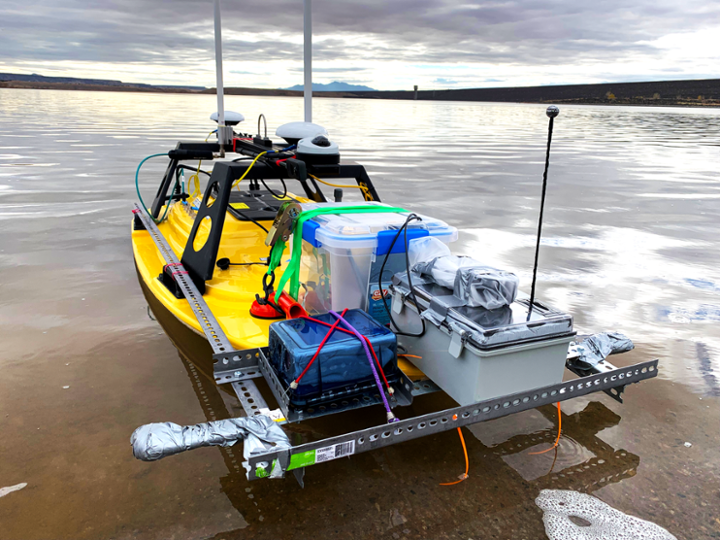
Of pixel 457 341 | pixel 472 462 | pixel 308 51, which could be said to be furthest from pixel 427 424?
pixel 308 51

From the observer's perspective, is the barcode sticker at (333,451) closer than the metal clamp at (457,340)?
Yes

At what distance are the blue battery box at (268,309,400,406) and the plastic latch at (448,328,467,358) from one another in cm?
26

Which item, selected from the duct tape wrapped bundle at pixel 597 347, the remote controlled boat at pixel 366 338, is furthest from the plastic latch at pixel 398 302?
the duct tape wrapped bundle at pixel 597 347

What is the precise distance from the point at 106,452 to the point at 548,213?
675 centimetres

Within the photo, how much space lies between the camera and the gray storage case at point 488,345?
1995 mm

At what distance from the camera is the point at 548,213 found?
7562 mm

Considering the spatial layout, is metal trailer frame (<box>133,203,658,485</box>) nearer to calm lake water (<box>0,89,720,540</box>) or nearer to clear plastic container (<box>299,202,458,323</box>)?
calm lake water (<box>0,89,720,540</box>)

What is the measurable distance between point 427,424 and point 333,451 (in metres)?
0.37

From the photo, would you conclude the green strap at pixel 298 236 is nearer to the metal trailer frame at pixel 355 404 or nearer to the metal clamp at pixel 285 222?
the metal clamp at pixel 285 222

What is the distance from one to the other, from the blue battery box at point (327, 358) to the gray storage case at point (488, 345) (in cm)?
20

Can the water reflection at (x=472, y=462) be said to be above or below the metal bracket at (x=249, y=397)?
below

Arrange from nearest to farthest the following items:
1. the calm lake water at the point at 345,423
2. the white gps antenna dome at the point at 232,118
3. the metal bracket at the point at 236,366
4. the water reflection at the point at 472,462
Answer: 1. the calm lake water at the point at 345,423
2. the water reflection at the point at 472,462
3. the metal bracket at the point at 236,366
4. the white gps antenna dome at the point at 232,118

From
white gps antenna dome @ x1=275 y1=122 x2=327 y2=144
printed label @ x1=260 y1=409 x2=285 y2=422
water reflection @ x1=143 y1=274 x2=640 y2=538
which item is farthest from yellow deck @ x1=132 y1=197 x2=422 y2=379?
white gps antenna dome @ x1=275 y1=122 x2=327 y2=144

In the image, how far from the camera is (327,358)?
6.77 feet
